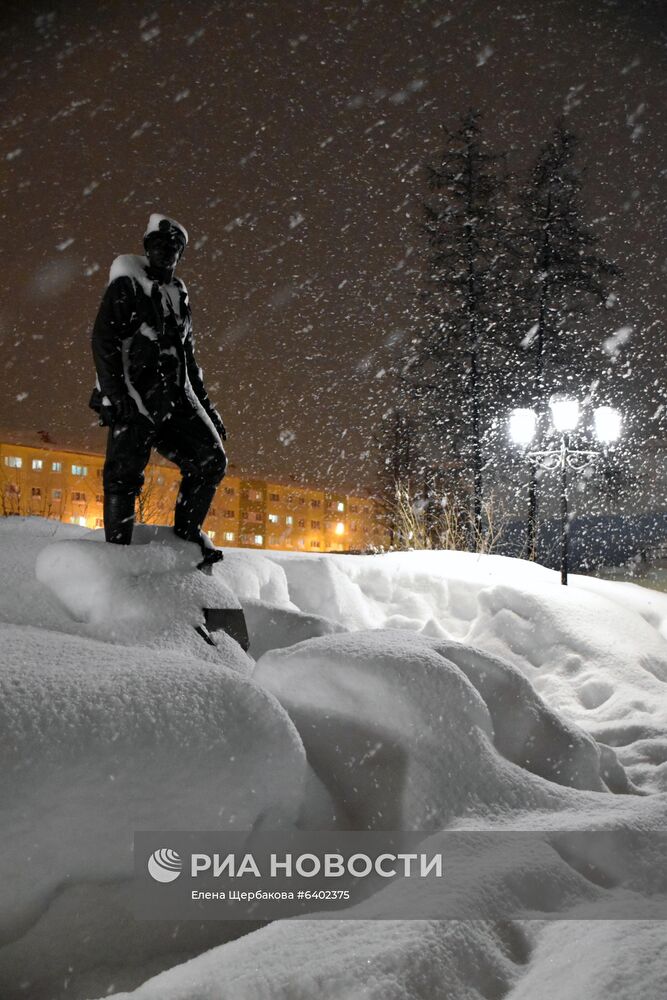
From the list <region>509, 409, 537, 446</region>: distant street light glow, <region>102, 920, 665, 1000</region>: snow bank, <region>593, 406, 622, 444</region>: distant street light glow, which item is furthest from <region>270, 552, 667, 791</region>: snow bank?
<region>509, 409, 537, 446</region>: distant street light glow

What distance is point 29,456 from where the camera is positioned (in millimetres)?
33781

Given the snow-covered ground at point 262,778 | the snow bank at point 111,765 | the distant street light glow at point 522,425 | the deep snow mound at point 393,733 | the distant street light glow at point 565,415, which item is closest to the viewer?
the snow-covered ground at point 262,778

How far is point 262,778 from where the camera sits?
7.24 ft

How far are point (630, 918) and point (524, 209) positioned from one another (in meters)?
16.2

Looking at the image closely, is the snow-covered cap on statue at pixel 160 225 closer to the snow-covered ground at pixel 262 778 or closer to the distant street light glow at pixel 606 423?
the snow-covered ground at pixel 262 778

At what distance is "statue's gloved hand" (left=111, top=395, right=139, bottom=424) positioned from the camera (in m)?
3.83

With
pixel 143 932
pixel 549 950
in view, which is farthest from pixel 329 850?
pixel 549 950

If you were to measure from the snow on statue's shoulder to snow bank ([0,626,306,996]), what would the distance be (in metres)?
2.21

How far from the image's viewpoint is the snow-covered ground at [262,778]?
5.56ft

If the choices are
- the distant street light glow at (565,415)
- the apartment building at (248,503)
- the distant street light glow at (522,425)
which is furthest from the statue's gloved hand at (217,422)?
the apartment building at (248,503)

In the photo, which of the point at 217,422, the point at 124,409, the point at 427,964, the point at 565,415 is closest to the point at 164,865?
the point at 427,964

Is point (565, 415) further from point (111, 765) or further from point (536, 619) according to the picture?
point (111, 765)

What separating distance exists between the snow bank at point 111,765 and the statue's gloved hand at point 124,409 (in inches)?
66.3

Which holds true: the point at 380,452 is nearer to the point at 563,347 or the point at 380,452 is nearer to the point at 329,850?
the point at 563,347
